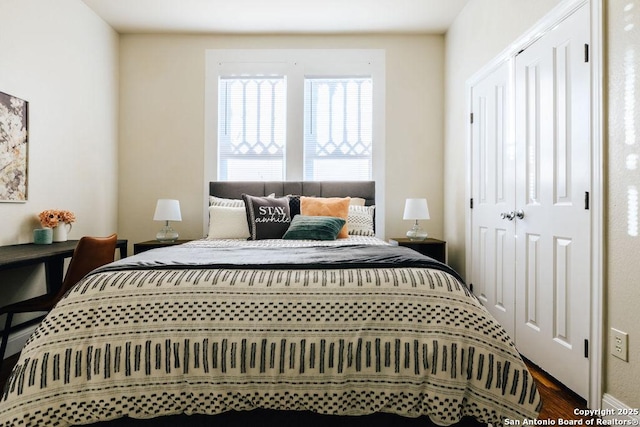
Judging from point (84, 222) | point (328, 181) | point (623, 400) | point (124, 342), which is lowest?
point (623, 400)

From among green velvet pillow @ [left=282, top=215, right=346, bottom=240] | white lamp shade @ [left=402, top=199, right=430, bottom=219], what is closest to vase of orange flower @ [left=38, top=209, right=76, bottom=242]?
green velvet pillow @ [left=282, top=215, right=346, bottom=240]

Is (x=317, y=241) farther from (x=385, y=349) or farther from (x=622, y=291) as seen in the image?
(x=622, y=291)

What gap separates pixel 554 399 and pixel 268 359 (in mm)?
A: 1584

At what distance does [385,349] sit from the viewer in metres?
1.43

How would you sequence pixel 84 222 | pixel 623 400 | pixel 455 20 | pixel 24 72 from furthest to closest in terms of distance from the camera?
pixel 455 20 < pixel 84 222 < pixel 24 72 < pixel 623 400

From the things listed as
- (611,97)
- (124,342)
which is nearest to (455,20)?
(611,97)

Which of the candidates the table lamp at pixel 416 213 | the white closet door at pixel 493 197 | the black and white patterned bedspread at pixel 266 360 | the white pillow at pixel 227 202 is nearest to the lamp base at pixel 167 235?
the white pillow at pixel 227 202

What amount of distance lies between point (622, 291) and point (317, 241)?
180cm

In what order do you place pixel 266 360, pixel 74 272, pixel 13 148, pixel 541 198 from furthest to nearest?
pixel 13 148
pixel 541 198
pixel 74 272
pixel 266 360

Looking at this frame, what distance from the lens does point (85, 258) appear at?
7.54ft

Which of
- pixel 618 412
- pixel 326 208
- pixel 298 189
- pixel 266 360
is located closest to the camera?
pixel 266 360

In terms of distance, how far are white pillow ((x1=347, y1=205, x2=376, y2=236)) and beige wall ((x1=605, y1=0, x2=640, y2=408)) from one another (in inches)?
76.0

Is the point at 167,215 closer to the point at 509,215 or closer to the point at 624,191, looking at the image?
the point at 509,215

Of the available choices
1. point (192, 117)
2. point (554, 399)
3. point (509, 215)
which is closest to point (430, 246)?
point (509, 215)
